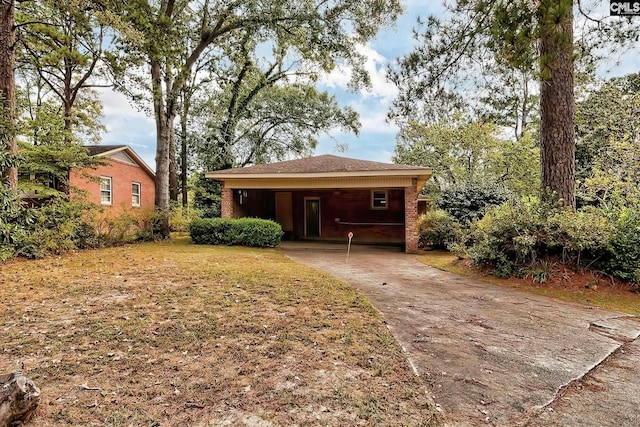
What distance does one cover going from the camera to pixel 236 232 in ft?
39.1

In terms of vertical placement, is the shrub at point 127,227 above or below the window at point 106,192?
below

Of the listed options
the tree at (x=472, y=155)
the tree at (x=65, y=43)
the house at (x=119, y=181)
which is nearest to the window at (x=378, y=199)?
the tree at (x=472, y=155)

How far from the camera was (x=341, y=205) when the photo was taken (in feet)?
51.8

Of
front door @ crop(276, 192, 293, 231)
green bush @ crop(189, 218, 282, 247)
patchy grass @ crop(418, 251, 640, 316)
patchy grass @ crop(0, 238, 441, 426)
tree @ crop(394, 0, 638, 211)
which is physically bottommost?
patchy grass @ crop(418, 251, 640, 316)

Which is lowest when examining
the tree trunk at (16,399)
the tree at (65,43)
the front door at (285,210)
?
the tree trunk at (16,399)

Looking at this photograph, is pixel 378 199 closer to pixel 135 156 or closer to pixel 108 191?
pixel 108 191

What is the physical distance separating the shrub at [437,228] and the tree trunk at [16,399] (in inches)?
432

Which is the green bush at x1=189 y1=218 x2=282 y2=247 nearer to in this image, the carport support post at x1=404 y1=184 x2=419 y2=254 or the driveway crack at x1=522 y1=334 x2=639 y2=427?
the carport support post at x1=404 y1=184 x2=419 y2=254

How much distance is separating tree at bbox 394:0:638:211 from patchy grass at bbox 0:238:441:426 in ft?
14.1

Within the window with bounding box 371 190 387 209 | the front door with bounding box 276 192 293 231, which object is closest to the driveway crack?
the window with bounding box 371 190 387 209

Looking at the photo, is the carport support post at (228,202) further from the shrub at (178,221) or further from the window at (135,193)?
the window at (135,193)

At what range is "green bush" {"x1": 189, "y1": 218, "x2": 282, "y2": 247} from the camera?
11.8 m

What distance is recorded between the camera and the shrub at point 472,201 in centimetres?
1184

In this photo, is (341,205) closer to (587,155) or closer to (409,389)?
(587,155)
